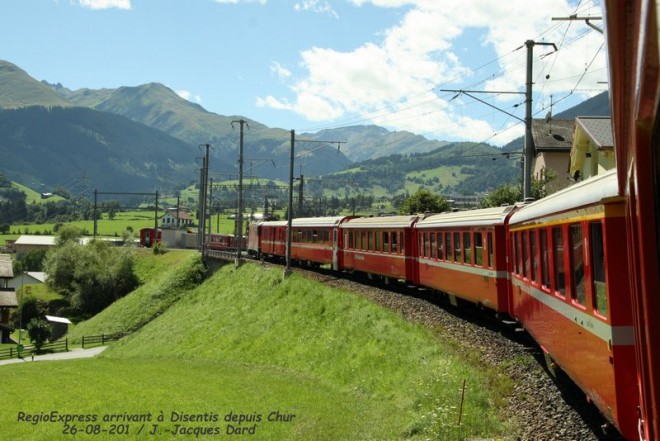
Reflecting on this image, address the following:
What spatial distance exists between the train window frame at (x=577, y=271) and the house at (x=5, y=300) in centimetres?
7075

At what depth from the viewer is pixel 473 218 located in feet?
58.1

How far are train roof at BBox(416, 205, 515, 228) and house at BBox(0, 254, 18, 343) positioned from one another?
194 ft

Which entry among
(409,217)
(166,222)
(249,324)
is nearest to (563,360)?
(409,217)

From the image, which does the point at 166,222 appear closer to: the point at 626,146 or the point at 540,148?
the point at 540,148

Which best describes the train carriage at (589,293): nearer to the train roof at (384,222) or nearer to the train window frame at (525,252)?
the train window frame at (525,252)

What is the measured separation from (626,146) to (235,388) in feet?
59.0

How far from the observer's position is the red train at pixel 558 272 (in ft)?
19.5

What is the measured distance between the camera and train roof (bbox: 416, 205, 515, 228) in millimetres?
16078

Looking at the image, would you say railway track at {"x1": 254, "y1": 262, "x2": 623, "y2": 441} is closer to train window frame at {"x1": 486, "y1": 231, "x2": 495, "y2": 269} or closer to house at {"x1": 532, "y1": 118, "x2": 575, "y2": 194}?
train window frame at {"x1": 486, "y1": 231, "x2": 495, "y2": 269}

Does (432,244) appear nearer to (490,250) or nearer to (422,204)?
(490,250)

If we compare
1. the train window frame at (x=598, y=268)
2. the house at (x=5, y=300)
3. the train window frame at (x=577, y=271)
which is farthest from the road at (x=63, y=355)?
the train window frame at (x=598, y=268)

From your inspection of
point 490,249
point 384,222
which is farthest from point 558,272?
point 384,222

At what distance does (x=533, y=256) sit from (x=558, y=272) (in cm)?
256

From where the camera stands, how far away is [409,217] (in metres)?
26.2
